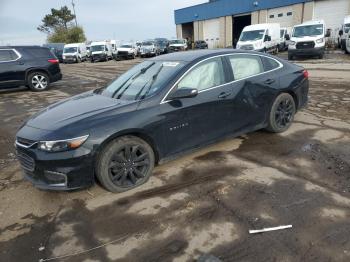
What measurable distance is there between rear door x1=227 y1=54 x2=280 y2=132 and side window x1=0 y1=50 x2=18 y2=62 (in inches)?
401

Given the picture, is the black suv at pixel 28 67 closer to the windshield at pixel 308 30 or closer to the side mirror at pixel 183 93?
the side mirror at pixel 183 93

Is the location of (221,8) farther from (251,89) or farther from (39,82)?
(251,89)

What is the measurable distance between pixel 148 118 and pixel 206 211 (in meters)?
1.32

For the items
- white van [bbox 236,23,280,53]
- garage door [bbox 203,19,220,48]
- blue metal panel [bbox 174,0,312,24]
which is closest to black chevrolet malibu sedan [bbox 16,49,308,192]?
white van [bbox 236,23,280,53]

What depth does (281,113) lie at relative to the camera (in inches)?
227

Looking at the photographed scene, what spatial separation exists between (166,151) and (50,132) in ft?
4.75

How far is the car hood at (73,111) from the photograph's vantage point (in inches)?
155

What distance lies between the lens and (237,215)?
11.4ft

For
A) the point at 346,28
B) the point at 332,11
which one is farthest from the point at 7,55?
the point at 332,11

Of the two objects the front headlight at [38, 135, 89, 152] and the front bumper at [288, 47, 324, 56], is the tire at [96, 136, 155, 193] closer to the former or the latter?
the front headlight at [38, 135, 89, 152]

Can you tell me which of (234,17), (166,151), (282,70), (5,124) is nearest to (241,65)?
(282,70)

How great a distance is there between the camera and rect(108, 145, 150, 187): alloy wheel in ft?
13.0

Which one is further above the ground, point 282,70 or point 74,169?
→ point 282,70

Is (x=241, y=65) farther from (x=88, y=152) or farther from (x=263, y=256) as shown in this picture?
(x=263, y=256)
